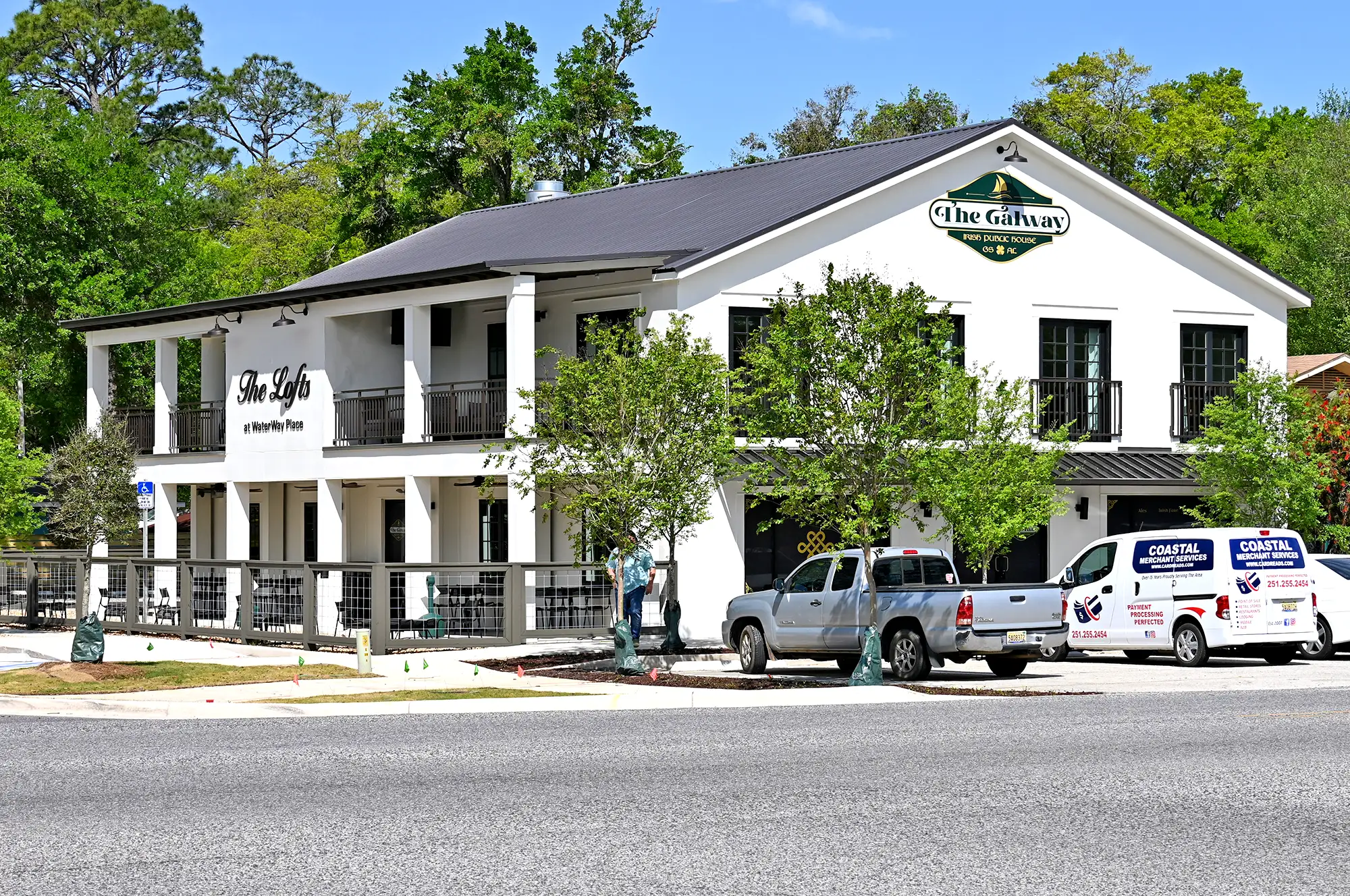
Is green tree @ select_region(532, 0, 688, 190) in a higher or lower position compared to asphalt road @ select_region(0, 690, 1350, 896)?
higher

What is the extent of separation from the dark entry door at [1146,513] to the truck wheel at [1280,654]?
8.14 m

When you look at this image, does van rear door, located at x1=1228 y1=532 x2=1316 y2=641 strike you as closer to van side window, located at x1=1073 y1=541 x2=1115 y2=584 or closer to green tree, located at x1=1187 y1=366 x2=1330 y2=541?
van side window, located at x1=1073 y1=541 x2=1115 y2=584

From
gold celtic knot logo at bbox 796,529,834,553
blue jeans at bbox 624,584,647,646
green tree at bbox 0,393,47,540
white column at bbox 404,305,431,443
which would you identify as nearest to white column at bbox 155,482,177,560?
green tree at bbox 0,393,47,540

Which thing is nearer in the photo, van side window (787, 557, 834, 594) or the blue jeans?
van side window (787, 557, 834, 594)

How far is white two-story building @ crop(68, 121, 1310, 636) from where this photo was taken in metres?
29.5

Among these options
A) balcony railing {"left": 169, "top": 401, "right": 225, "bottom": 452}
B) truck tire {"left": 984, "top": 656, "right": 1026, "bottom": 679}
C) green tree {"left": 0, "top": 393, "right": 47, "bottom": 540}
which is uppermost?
balcony railing {"left": 169, "top": 401, "right": 225, "bottom": 452}

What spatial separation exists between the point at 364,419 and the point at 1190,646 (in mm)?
16019

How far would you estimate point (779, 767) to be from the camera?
41.5 feet

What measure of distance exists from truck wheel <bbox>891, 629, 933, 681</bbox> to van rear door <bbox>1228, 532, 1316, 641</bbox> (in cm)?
495

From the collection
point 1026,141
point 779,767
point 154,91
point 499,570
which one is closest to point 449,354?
point 499,570

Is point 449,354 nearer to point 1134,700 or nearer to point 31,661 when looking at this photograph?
point 31,661

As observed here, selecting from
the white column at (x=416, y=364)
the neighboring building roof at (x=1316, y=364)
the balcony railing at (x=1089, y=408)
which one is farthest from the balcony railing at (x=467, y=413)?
the neighboring building roof at (x=1316, y=364)

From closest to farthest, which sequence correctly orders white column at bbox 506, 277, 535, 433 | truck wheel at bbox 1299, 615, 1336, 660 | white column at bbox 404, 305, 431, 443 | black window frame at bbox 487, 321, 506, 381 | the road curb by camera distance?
1. the road curb
2. truck wheel at bbox 1299, 615, 1336, 660
3. white column at bbox 506, 277, 535, 433
4. white column at bbox 404, 305, 431, 443
5. black window frame at bbox 487, 321, 506, 381

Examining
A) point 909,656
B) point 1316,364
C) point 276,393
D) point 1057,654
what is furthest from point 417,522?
point 1316,364
